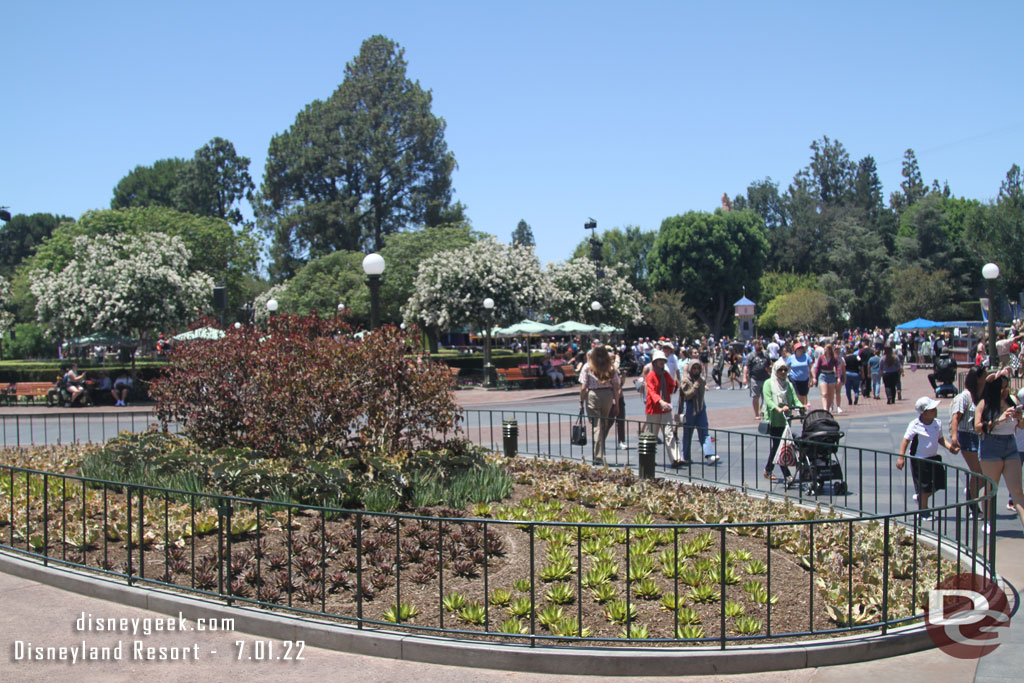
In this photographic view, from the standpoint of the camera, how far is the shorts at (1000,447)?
8.99m

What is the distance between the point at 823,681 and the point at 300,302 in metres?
51.0

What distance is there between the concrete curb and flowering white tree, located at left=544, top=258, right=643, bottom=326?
1569 inches

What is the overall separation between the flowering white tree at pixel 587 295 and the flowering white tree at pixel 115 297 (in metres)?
20.5

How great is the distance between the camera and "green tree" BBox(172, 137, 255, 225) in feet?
253

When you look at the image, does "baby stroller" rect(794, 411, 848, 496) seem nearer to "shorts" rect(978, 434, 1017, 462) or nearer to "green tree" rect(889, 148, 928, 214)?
"shorts" rect(978, 434, 1017, 462)

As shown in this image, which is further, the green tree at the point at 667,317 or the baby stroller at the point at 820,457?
the green tree at the point at 667,317

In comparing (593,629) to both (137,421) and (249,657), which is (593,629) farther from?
(137,421)

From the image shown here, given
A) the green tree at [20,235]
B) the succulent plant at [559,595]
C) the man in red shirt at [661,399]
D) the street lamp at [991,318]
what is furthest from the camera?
the green tree at [20,235]

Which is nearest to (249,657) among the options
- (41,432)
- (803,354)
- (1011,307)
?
(803,354)

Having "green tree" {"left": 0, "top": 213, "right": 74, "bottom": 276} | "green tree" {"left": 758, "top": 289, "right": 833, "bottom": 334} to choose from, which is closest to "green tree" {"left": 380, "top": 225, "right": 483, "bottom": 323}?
"green tree" {"left": 758, "top": 289, "right": 833, "bottom": 334}

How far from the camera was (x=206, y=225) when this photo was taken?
5212 cm

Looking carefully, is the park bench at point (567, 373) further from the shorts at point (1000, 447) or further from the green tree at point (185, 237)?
the green tree at point (185, 237)

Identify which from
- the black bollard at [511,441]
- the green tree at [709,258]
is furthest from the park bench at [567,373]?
the green tree at [709,258]

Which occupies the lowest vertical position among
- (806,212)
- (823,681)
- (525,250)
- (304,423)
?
(823,681)
